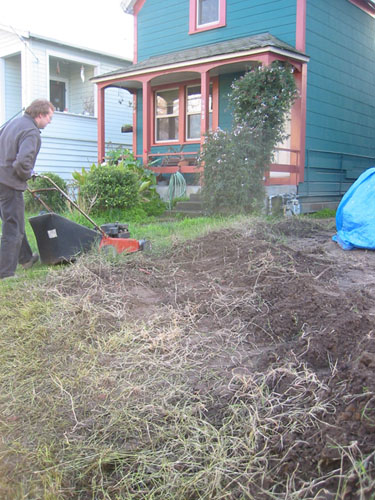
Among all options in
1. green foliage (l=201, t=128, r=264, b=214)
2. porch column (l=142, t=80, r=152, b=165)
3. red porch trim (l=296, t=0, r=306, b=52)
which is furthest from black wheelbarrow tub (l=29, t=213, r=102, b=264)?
red porch trim (l=296, t=0, r=306, b=52)

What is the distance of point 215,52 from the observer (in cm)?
1098

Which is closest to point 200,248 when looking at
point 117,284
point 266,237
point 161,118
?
point 266,237

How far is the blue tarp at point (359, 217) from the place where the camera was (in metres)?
5.97

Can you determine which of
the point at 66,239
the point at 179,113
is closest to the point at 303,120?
the point at 179,113

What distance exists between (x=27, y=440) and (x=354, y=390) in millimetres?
1406

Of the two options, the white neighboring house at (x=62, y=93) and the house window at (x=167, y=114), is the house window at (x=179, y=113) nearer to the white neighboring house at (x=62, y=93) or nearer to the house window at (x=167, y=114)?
the house window at (x=167, y=114)

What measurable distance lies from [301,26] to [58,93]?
10.6 m

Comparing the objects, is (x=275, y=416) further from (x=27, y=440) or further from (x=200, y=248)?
(x=200, y=248)

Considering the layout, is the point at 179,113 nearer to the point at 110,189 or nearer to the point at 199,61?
the point at 199,61

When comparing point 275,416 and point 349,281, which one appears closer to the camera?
point 275,416

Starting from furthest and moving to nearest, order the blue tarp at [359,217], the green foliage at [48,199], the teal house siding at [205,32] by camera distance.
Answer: the teal house siding at [205,32]
the green foliage at [48,199]
the blue tarp at [359,217]

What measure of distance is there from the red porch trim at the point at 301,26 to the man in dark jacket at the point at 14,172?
27.1ft

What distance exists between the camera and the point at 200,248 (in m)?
5.31

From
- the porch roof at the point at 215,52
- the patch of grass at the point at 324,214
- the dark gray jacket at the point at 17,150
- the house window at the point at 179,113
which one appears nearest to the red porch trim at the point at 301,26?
the porch roof at the point at 215,52
